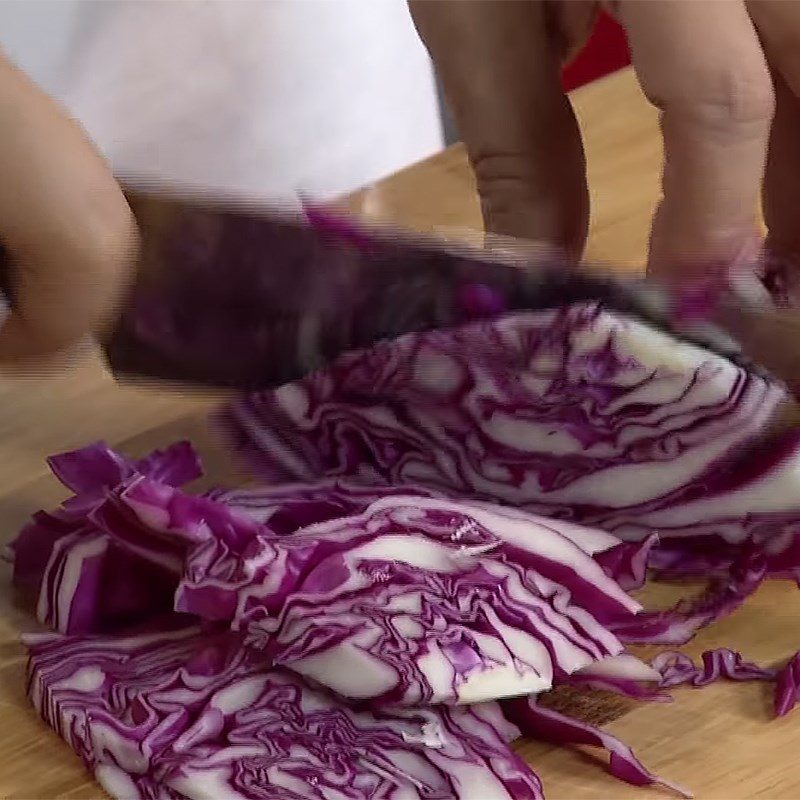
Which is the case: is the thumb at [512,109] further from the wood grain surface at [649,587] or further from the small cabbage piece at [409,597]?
the small cabbage piece at [409,597]

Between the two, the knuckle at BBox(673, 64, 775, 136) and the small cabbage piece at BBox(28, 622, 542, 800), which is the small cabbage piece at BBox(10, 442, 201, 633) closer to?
the small cabbage piece at BBox(28, 622, 542, 800)

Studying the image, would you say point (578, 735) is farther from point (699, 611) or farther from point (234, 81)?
point (234, 81)

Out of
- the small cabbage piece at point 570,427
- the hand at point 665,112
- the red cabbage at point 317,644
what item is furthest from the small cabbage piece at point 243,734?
the hand at point 665,112

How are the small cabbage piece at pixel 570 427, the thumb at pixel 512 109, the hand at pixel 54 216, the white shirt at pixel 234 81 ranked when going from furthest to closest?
the white shirt at pixel 234 81, the thumb at pixel 512 109, the small cabbage piece at pixel 570 427, the hand at pixel 54 216

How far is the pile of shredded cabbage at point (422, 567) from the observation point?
0.95 metres

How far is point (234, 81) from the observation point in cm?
145

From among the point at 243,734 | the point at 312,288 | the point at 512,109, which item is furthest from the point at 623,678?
the point at 512,109

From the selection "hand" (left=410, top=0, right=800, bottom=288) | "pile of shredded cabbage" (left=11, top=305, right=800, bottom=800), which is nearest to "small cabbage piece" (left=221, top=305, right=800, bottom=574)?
"pile of shredded cabbage" (left=11, top=305, right=800, bottom=800)

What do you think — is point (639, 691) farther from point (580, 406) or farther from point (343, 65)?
point (343, 65)

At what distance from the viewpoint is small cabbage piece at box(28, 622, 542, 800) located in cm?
93

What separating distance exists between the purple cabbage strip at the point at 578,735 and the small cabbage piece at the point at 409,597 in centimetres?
3

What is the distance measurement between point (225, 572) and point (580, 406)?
1.07ft

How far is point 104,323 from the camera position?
1.07 metres

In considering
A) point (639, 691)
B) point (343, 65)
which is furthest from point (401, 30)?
point (639, 691)
